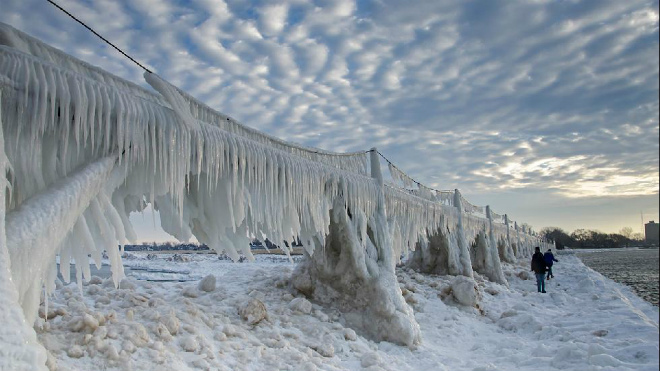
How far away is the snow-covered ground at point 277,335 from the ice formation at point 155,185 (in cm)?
85

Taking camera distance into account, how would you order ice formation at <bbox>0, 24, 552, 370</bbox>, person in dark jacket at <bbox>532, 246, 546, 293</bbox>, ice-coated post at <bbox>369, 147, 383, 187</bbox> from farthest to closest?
person in dark jacket at <bbox>532, 246, 546, 293</bbox> → ice-coated post at <bbox>369, 147, 383, 187</bbox> → ice formation at <bbox>0, 24, 552, 370</bbox>

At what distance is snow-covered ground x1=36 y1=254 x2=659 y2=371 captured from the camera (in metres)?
4.48

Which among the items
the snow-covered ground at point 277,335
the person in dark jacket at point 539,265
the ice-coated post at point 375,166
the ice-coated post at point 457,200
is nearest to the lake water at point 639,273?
the snow-covered ground at point 277,335

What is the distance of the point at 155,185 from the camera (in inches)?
170

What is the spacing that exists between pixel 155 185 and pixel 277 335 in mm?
2907

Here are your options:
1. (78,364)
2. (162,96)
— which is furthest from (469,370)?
(162,96)

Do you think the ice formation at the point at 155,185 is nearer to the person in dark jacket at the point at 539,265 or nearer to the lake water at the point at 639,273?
the lake water at the point at 639,273

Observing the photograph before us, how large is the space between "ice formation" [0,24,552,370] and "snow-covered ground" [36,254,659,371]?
853mm

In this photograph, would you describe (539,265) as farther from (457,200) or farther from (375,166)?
(375,166)

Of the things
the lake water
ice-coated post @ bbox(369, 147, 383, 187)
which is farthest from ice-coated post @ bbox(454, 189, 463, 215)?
ice-coated post @ bbox(369, 147, 383, 187)

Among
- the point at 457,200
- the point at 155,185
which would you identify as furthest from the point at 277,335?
the point at 457,200

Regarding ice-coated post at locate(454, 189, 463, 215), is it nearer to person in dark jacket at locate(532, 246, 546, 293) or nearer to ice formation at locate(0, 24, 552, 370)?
person in dark jacket at locate(532, 246, 546, 293)

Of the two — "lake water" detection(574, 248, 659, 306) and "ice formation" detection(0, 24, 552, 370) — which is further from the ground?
"ice formation" detection(0, 24, 552, 370)

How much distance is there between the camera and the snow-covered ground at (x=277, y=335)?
4.48 meters
